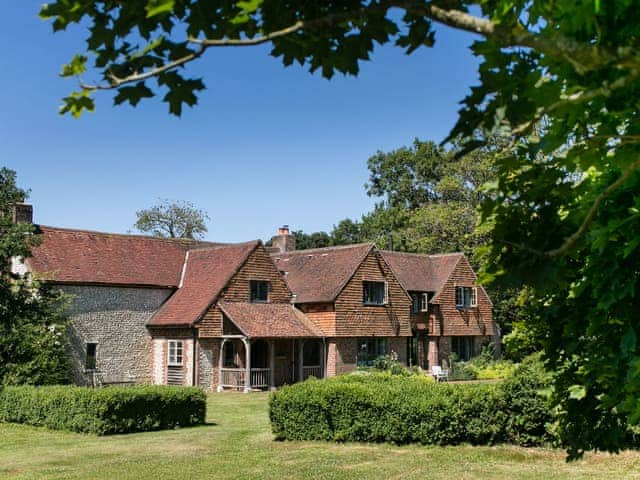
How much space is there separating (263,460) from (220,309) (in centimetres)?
2082

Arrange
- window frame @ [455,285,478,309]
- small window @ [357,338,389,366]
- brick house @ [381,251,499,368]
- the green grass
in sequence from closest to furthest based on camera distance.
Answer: the green grass, small window @ [357,338,389,366], brick house @ [381,251,499,368], window frame @ [455,285,478,309]

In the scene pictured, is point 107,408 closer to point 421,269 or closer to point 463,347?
point 421,269

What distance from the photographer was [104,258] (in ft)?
127

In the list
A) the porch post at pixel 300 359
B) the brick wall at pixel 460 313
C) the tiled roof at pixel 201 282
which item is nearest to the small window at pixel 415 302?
the brick wall at pixel 460 313

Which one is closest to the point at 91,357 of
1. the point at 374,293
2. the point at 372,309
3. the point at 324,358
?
the point at 324,358

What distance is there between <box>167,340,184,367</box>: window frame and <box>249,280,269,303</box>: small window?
461 cm

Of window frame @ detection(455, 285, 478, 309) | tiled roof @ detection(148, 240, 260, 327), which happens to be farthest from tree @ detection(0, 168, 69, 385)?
window frame @ detection(455, 285, 478, 309)

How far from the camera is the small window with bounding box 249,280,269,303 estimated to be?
39.5 metres

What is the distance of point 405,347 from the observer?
44156mm

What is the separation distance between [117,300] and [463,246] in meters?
28.5

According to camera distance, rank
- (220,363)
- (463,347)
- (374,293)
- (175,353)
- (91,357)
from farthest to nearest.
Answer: (463,347) → (374,293) → (175,353) → (220,363) → (91,357)

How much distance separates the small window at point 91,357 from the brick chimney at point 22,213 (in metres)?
7.11

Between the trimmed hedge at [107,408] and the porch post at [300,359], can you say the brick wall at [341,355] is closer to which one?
the porch post at [300,359]

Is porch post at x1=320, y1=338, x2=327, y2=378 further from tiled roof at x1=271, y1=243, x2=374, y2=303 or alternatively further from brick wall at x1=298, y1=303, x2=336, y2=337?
tiled roof at x1=271, y1=243, x2=374, y2=303
